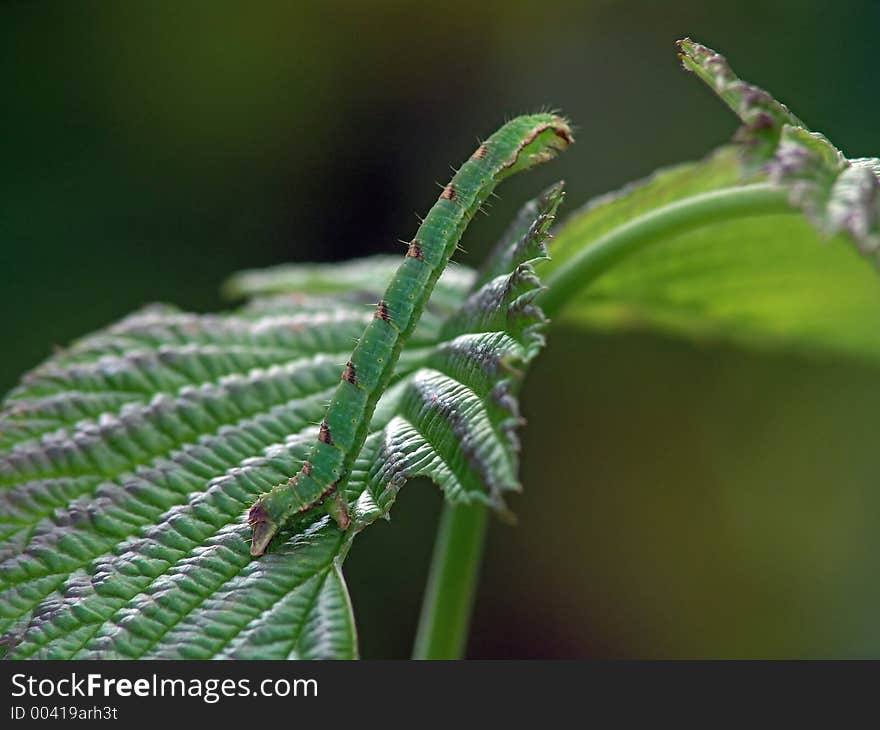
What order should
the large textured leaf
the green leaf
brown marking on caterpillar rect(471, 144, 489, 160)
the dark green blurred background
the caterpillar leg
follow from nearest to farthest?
the green leaf
the large textured leaf
the caterpillar leg
brown marking on caterpillar rect(471, 144, 489, 160)
the dark green blurred background

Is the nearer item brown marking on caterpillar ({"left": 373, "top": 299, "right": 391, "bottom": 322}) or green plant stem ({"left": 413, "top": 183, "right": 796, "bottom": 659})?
green plant stem ({"left": 413, "top": 183, "right": 796, "bottom": 659})

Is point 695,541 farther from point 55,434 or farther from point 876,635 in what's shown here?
point 55,434

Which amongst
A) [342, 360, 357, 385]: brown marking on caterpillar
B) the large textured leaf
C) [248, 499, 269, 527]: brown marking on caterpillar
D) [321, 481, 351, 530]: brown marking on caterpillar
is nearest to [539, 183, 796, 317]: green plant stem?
the large textured leaf

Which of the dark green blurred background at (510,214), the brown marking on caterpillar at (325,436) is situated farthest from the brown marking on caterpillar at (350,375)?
the dark green blurred background at (510,214)

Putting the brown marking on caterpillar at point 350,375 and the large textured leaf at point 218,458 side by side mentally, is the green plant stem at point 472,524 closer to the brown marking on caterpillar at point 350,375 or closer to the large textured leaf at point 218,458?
the large textured leaf at point 218,458

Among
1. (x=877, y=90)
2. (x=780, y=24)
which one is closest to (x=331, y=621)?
(x=877, y=90)

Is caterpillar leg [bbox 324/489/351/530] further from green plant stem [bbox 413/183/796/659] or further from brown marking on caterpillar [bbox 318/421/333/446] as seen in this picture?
green plant stem [bbox 413/183/796/659]

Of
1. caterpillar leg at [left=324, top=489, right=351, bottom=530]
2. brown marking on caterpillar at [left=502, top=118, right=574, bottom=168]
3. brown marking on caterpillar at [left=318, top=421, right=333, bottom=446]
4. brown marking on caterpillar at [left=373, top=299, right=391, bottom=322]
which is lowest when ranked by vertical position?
caterpillar leg at [left=324, top=489, right=351, bottom=530]

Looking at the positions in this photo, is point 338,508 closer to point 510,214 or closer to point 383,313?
point 383,313
